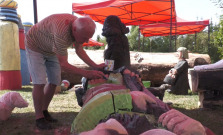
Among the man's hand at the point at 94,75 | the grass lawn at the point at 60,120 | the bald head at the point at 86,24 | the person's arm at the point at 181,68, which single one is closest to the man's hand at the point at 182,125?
the man's hand at the point at 94,75

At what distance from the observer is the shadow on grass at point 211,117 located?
9.35 ft

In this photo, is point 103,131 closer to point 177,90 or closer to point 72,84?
point 177,90

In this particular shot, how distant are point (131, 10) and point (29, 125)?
7355 millimetres

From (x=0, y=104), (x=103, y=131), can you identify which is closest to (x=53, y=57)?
(x=0, y=104)

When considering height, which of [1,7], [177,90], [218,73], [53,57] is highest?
[1,7]

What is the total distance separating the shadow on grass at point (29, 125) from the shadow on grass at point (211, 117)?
1763 mm

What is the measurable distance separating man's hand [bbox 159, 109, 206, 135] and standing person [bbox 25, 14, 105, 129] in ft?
3.28

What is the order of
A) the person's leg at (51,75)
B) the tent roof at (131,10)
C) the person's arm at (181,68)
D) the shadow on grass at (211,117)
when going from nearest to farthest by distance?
the shadow on grass at (211,117) < the person's leg at (51,75) < the person's arm at (181,68) < the tent roof at (131,10)

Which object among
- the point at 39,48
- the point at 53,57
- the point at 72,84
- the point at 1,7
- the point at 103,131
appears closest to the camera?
the point at 103,131

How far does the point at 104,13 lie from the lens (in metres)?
9.66

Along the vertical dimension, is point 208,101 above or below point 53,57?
below

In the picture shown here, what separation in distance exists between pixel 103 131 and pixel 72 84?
644 cm

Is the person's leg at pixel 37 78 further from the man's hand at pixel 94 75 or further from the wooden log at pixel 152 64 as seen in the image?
the wooden log at pixel 152 64

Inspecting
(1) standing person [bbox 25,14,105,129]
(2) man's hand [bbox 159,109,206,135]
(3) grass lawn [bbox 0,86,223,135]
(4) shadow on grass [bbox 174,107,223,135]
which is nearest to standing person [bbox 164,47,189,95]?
(3) grass lawn [bbox 0,86,223,135]
